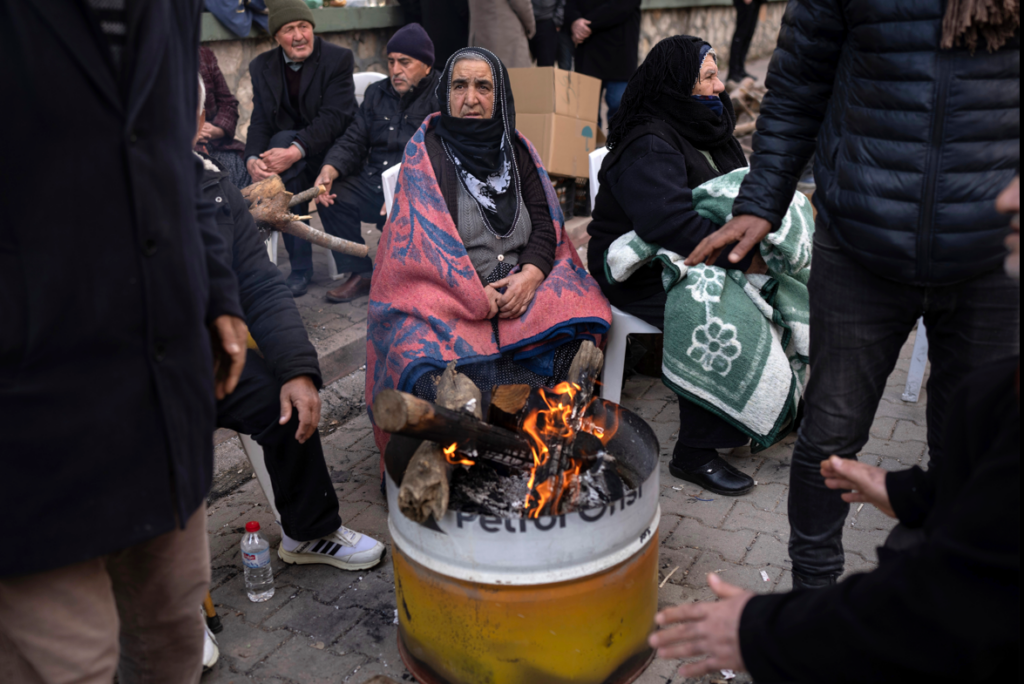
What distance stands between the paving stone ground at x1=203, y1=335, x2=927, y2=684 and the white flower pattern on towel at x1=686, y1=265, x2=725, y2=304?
82 cm

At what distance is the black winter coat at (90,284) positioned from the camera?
51.8 inches

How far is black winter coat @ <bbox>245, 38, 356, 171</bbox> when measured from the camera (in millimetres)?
5254

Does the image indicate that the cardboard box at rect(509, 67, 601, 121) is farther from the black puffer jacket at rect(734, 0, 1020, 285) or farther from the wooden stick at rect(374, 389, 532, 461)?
the wooden stick at rect(374, 389, 532, 461)

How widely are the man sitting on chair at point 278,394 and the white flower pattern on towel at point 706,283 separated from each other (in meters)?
1.59

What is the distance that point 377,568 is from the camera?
3068 millimetres

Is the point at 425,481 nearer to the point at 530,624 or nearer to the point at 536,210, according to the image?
the point at 530,624

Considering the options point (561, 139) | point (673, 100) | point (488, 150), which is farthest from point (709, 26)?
point (488, 150)

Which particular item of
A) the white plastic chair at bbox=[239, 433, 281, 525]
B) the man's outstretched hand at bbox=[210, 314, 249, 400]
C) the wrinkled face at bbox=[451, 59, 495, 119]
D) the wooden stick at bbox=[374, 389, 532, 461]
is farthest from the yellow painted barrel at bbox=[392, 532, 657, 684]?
the wrinkled face at bbox=[451, 59, 495, 119]

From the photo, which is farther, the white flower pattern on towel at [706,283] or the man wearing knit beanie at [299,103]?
the man wearing knit beanie at [299,103]

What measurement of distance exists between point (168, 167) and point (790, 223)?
2676mm

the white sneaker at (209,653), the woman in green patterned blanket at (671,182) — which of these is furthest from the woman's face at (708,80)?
the white sneaker at (209,653)

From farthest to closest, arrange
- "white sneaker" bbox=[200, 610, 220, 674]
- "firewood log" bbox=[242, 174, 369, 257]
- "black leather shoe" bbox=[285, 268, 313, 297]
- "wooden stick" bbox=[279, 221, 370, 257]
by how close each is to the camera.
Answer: "black leather shoe" bbox=[285, 268, 313, 297], "wooden stick" bbox=[279, 221, 370, 257], "firewood log" bbox=[242, 174, 369, 257], "white sneaker" bbox=[200, 610, 220, 674]

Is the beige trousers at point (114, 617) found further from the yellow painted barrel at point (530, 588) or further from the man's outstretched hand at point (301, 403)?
the man's outstretched hand at point (301, 403)

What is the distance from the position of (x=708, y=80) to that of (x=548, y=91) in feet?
6.88
